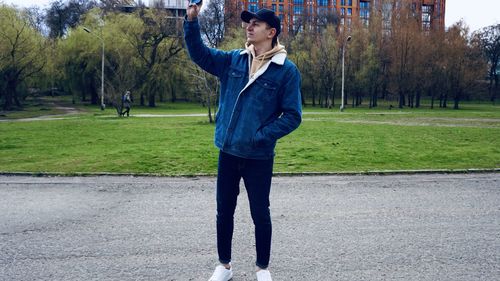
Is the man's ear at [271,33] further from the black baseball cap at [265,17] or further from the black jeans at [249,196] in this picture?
the black jeans at [249,196]

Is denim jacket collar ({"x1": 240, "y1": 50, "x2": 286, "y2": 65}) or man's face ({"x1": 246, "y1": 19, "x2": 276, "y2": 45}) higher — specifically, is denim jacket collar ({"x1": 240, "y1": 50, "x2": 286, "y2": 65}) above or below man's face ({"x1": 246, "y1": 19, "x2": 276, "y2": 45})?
below

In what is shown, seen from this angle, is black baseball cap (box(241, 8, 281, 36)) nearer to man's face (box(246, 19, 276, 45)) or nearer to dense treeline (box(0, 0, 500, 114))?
man's face (box(246, 19, 276, 45))

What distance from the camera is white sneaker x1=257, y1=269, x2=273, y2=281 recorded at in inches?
142

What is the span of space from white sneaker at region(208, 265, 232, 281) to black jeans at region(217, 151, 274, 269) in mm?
73

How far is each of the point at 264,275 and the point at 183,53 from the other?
47128 millimetres

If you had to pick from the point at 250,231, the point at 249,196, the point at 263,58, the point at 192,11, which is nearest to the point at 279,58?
the point at 263,58

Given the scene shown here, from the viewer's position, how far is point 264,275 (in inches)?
143

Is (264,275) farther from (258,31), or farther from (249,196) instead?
(258,31)

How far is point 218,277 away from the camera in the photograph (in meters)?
3.62

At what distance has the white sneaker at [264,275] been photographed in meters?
3.60

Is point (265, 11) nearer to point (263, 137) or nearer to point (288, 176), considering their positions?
point (263, 137)

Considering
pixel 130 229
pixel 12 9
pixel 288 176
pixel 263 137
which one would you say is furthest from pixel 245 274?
pixel 12 9

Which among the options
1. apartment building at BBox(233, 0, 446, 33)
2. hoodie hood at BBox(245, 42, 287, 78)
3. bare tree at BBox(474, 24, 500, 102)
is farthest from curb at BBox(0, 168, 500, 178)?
bare tree at BBox(474, 24, 500, 102)

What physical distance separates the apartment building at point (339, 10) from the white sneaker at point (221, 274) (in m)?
58.1
